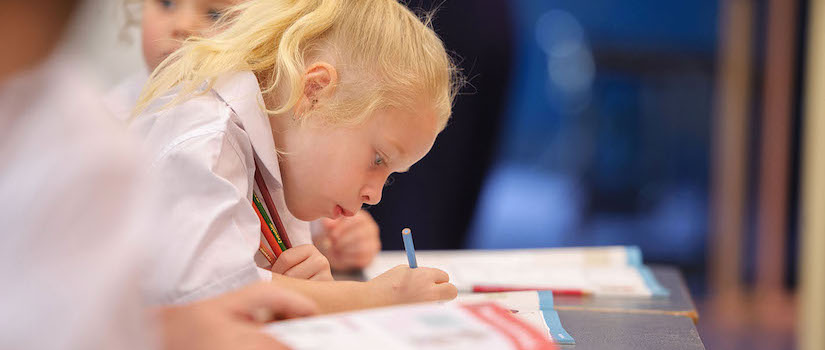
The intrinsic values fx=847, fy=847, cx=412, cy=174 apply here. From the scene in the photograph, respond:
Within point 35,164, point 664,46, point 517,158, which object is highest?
point 35,164

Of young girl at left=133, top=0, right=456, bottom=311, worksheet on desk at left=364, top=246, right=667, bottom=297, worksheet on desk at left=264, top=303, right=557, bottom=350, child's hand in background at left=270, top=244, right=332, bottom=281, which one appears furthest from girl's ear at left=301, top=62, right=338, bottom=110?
worksheet on desk at left=264, top=303, right=557, bottom=350

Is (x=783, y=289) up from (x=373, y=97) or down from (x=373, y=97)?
down

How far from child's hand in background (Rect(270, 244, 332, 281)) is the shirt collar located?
0.10m

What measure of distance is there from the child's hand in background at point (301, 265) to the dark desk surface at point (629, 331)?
25 cm

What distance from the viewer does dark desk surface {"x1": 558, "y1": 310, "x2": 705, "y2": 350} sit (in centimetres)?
75

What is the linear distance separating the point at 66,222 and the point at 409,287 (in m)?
0.37

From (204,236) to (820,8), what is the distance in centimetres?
223

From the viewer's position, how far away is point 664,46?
12.0 ft

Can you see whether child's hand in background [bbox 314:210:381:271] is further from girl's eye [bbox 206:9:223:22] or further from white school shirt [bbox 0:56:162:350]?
white school shirt [bbox 0:56:162:350]

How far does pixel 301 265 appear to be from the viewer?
0.85m

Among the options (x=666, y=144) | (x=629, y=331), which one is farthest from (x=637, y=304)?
(x=666, y=144)

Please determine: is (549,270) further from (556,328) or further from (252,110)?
(252,110)

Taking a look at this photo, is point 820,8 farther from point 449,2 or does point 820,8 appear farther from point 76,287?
point 76,287

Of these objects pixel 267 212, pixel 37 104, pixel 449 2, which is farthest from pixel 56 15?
pixel 449 2
